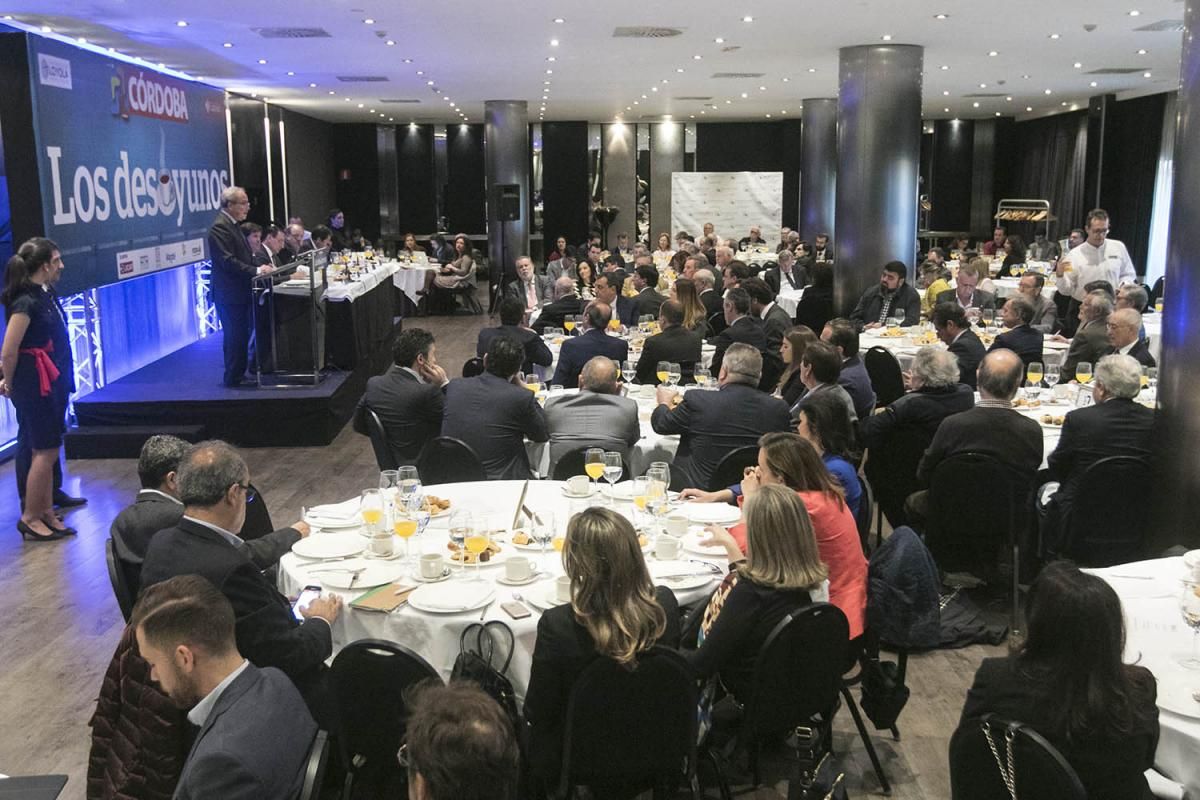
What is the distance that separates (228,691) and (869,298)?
29.3ft

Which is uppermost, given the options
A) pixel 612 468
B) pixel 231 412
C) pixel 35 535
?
pixel 612 468

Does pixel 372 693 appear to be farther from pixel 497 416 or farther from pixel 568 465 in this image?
pixel 497 416

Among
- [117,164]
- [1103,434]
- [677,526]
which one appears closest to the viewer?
[677,526]

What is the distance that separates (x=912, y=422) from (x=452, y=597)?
3.12 m

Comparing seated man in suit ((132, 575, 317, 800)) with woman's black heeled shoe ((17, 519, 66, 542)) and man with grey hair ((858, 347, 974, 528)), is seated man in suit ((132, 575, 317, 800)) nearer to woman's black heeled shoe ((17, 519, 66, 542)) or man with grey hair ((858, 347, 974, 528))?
man with grey hair ((858, 347, 974, 528))

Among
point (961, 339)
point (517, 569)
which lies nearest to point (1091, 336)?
point (961, 339)

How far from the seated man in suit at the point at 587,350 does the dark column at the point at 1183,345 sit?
353cm

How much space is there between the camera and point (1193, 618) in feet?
10.6

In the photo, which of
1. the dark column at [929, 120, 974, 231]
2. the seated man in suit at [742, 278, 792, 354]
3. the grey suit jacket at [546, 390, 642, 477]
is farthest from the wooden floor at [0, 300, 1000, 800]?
the dark column at [929, 120, 974, 231]

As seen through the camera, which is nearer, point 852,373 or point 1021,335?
point 852,373

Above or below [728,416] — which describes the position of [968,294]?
above

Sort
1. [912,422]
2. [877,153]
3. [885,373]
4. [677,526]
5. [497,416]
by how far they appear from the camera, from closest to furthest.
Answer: [677,526]
[497,416]
[912,422]
[885,373]
[877,153]

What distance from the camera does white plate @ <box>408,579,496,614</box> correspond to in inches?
147

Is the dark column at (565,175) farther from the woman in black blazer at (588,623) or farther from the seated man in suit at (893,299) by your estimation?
the woman in black blazer at (588,623)
